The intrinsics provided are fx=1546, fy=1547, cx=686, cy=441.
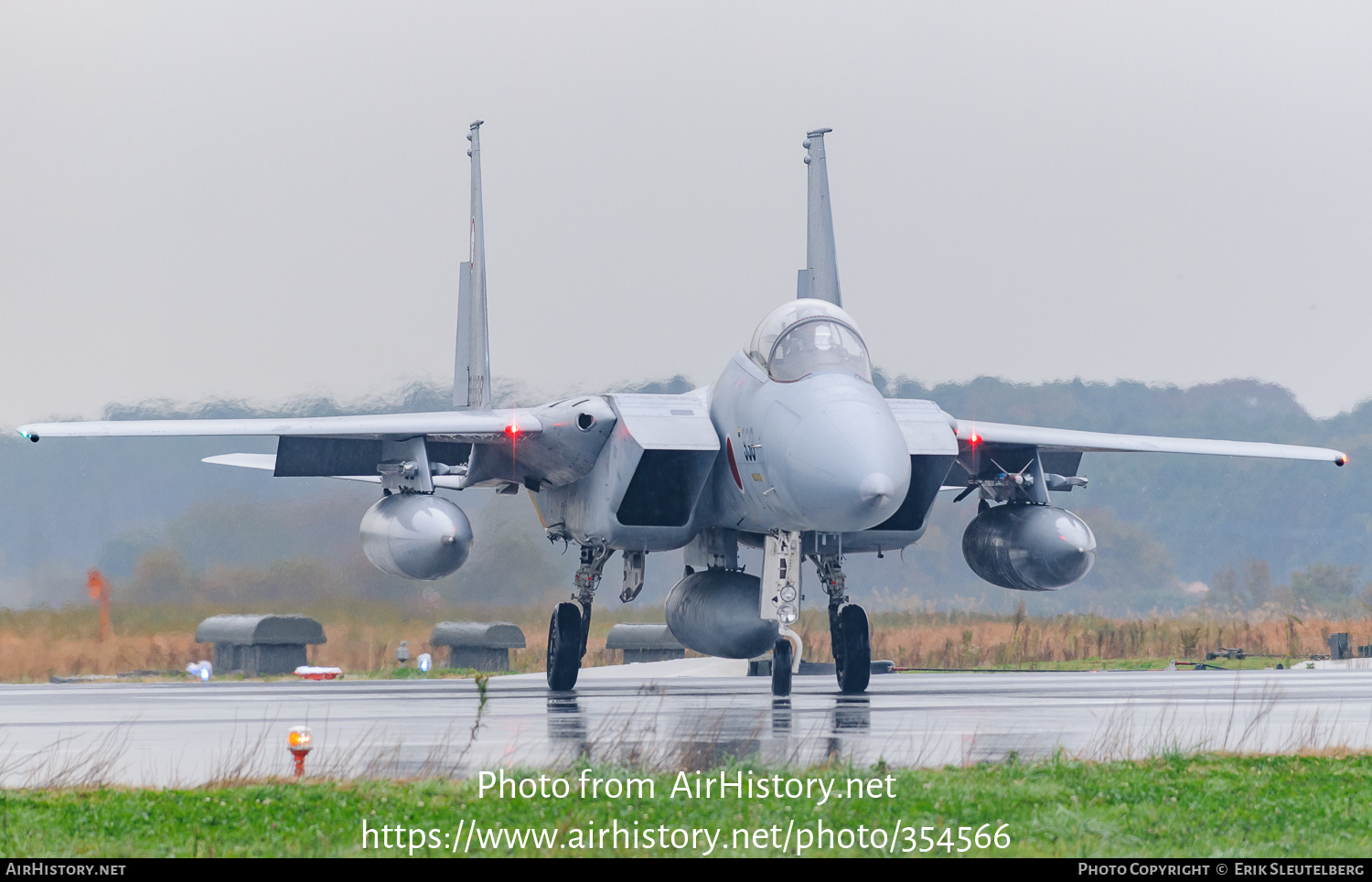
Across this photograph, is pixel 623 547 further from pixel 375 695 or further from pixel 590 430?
pixel 375 695

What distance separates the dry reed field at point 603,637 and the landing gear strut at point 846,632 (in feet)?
30.2

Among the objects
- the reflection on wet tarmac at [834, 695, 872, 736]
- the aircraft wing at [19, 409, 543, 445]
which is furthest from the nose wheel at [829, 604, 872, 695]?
the aircraft wing at [19, 409, 543, 445]

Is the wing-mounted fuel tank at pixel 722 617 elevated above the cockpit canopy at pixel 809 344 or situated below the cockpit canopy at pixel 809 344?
below

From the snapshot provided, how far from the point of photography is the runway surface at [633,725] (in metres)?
8.74

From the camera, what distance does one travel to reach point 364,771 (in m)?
8.12

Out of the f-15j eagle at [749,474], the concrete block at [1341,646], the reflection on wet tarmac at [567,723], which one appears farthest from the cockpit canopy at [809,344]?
the concrete block at [1341,646]

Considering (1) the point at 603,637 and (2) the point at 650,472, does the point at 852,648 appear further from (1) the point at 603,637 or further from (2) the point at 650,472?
(1) the point at 603,637

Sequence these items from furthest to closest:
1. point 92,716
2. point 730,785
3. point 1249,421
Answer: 1. point 1249,421
2. point 92,716
3. point 730,785

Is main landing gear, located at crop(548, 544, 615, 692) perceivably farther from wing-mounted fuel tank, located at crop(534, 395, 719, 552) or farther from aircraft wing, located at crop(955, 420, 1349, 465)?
aircraft wing, located at crop(955, 420, 1349, 465)

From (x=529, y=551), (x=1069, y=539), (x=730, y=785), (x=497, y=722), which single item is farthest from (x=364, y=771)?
(x=529, y=551)

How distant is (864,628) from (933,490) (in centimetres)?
162

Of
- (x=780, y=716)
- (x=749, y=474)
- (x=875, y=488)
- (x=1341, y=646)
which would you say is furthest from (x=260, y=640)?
(x=1341, y=646)

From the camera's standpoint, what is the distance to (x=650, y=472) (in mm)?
14781

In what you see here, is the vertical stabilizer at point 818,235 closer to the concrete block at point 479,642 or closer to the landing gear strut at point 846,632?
the landing gear strut at point 846,632
